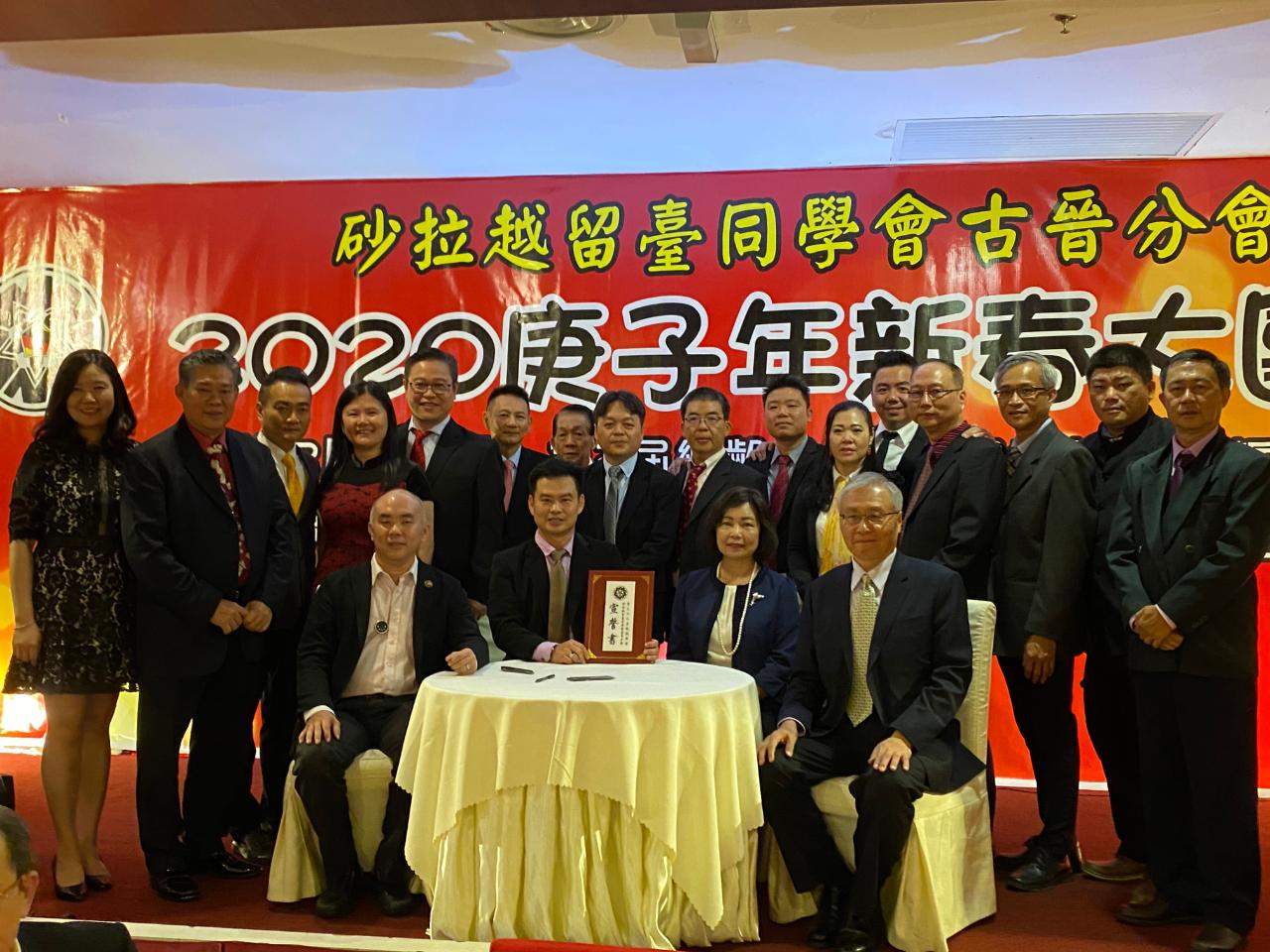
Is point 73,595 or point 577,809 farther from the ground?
point 73,595

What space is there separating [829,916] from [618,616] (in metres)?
1.01

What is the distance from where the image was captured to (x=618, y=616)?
349 cm

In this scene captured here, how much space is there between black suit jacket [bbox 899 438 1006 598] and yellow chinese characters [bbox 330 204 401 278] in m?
3.13

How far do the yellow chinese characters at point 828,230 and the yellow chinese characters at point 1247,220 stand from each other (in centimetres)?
157

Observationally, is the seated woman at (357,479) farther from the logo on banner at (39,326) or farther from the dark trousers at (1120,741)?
the logo on banner at (39,326)

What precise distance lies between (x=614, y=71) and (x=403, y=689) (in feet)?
8.20

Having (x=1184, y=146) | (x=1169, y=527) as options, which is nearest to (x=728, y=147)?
(x=1184, y=146)

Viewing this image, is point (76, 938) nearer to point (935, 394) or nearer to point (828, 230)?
point (935, 394)

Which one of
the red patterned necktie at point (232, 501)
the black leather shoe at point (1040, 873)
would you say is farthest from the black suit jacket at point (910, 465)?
the red patterned necktie at point (232, 501)

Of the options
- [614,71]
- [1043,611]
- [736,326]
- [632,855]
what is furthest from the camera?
[736,326]

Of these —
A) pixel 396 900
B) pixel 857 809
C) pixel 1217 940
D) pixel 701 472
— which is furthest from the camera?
pixel 701 472

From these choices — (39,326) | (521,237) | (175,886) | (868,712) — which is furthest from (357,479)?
(39,326)

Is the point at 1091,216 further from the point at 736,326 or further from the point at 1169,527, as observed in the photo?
the point at 1169,527

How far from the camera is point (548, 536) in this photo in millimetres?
3846
